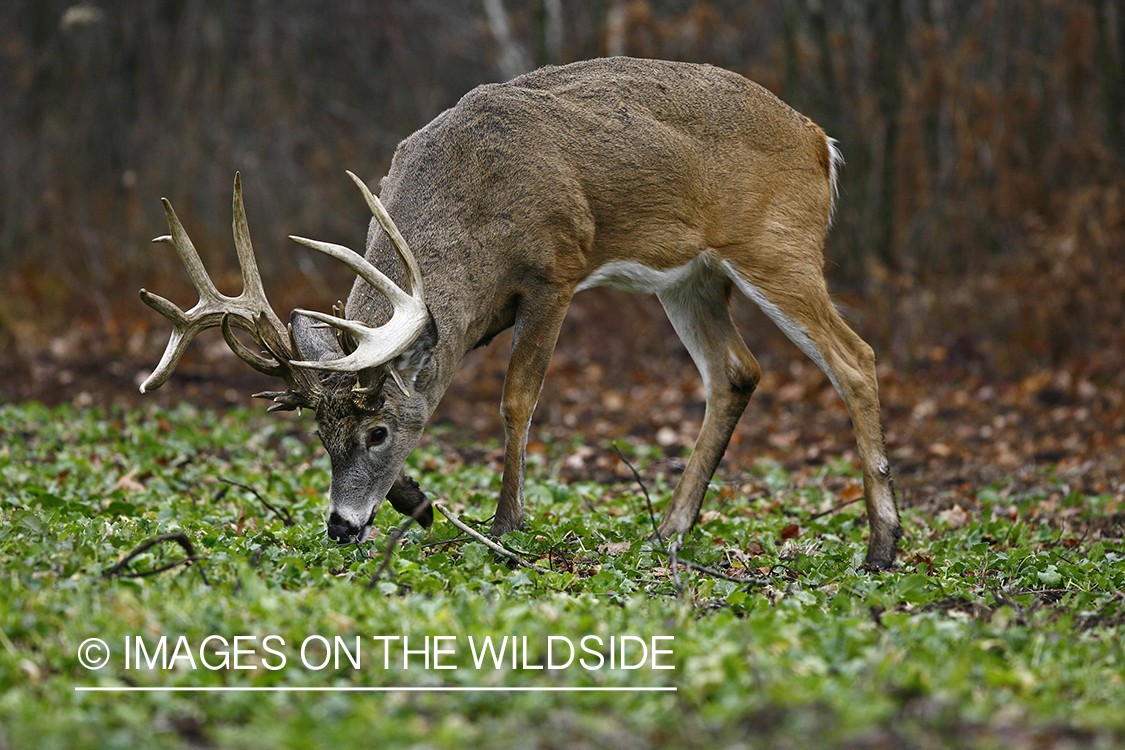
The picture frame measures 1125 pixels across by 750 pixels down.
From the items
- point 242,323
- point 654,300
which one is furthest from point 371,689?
point 654,300

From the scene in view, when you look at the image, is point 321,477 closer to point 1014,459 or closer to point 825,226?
point 825,226

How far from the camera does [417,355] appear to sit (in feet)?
18.4

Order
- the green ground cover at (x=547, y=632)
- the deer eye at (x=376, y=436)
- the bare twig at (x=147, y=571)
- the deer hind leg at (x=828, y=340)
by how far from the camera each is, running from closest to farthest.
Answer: the green ground cover at (x=547, y=632)
the bare twig at (x=147, y=571)
the deer eye at (x=376, y=436)
the deer hind leg at (x=828, y=340)

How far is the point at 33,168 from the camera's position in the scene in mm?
16359

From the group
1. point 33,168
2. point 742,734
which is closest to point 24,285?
point 33,168

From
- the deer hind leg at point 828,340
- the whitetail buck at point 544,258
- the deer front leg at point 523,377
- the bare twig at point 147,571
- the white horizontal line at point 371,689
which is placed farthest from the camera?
the deer hind leg at point 828,340

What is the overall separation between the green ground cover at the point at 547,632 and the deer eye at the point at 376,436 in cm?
49

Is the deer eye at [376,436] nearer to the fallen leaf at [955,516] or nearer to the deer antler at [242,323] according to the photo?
the deer antler at [242,323]

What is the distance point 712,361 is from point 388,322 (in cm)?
218

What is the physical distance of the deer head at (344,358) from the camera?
5.27m

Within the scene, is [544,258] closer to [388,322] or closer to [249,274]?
[388,322]

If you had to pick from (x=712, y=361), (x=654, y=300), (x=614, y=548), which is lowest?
(x=654, y=300)

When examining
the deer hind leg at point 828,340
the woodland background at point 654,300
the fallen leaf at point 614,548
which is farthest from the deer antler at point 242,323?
the woodland background at point 654,300

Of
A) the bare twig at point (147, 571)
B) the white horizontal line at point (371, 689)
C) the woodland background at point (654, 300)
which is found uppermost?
the white horizontal line at point (371, 689)
